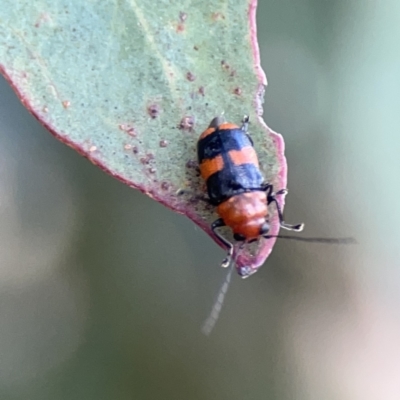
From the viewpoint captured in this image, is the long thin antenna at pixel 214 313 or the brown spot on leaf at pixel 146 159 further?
the long thin antenna at pixel 214 313

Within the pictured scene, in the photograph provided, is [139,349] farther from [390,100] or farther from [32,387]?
[390,100]

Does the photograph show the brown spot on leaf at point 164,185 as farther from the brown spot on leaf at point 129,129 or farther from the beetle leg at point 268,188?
the beetle leg at point 268,188

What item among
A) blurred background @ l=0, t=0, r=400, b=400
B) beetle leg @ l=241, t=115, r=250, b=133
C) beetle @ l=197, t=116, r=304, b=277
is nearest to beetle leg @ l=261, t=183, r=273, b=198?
beetle @ l=197, t=116, r=304, b=277

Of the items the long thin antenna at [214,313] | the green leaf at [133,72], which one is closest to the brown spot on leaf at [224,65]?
the green leaf at [133,72]

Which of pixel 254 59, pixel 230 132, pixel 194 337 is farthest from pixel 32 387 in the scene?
pixel 254 59

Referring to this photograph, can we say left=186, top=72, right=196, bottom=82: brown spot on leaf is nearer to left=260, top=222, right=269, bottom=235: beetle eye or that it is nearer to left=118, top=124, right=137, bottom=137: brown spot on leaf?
left=118, top=124, right=137, bottom=137: brown spot on leaf

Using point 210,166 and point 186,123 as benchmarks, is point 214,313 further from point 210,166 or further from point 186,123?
point 186,123
